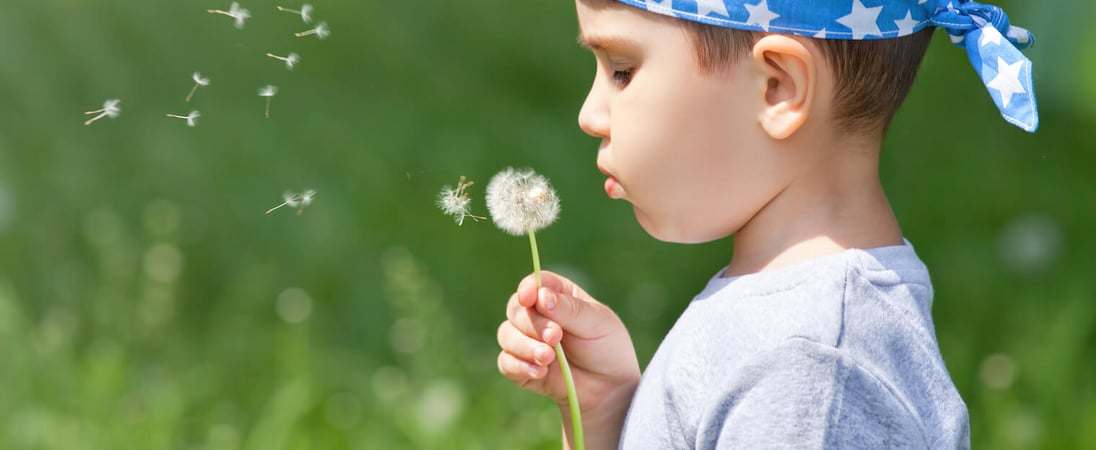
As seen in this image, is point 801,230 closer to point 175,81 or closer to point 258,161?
point 258,161

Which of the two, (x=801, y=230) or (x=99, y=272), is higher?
(x=801, y=230)

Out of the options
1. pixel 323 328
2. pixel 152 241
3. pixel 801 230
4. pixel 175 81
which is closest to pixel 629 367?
pixel 801 230

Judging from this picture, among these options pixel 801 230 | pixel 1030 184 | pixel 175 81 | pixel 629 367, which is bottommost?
pixel 175 81

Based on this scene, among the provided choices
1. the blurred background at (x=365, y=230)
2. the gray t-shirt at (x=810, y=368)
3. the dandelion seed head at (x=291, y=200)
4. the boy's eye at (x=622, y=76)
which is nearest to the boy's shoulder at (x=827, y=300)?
the gray t-shirt at (x=810, y=368)

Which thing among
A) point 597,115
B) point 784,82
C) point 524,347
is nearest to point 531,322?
point 524,347

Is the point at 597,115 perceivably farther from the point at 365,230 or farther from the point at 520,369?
the point at 365,230

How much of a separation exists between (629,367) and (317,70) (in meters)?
2.24

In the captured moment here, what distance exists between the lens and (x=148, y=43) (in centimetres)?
362

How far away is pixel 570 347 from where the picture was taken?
1.52m

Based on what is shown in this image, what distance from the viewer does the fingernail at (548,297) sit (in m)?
1.39

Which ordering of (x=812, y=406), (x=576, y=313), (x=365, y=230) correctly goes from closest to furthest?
(x=812, y=406), (x=576, y=313), (x=365, y=230)

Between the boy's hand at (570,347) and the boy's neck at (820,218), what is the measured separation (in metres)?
0.19

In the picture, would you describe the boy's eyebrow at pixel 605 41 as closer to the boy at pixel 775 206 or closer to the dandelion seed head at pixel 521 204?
the boy at pixel 775 206

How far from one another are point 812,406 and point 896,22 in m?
0.43
